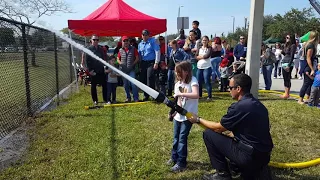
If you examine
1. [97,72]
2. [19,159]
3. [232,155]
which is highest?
[97,72]

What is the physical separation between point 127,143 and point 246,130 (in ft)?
7.53

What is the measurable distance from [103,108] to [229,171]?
4613 millimetres

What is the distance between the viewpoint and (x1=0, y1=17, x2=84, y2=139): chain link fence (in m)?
6.27

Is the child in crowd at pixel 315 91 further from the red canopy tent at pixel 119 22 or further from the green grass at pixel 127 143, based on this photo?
the red canopy tent at pixel 119 22

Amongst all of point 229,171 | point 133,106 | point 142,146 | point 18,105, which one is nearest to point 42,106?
point 18,105

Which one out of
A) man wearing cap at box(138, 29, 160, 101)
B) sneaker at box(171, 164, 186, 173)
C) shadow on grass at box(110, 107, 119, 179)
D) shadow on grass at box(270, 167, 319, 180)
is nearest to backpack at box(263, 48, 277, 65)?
man wearing cap at box(138, 29, 160, 101)

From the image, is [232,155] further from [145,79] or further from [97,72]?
[145,79]

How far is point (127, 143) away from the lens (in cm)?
497

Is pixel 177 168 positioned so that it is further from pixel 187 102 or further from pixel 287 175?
pixel 287 175

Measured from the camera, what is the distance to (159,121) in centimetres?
638

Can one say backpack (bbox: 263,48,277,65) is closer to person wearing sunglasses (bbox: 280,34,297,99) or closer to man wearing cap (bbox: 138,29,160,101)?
person wearing sunglasses (bbox: 280,34,297,99)

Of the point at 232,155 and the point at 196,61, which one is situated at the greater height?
the point at 196,61

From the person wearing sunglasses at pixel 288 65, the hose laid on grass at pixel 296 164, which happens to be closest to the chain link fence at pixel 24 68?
the hose laid on grass at pixel 296 164

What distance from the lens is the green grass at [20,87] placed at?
6.63 metres
